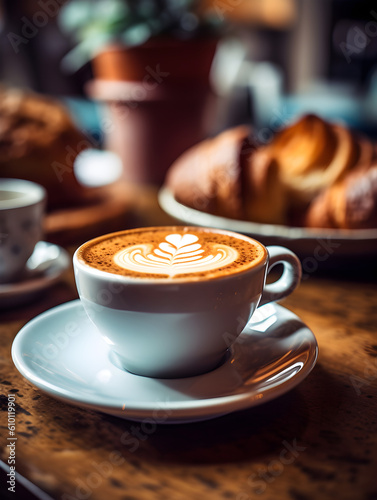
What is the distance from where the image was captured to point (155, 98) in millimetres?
1330

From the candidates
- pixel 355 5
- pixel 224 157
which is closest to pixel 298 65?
pixel 355 5

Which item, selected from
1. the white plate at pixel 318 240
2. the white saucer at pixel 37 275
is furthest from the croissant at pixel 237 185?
the white saucer at pixel 37 275

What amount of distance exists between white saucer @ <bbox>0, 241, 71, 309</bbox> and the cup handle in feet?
1.10

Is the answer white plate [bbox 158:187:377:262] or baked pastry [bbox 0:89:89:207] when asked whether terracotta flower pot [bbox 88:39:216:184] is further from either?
white plate [bbox 158:187:377:262]

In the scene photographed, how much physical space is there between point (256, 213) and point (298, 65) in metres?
5.44

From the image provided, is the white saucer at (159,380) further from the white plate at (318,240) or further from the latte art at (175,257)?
the white plate at (318,240)

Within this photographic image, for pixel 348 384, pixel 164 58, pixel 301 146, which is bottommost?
pixel 348 384

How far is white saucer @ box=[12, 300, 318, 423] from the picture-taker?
0.42 metres

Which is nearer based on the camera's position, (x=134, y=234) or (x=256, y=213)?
(x=134, y=234)

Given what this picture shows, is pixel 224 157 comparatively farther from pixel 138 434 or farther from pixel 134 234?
pixel 138 434

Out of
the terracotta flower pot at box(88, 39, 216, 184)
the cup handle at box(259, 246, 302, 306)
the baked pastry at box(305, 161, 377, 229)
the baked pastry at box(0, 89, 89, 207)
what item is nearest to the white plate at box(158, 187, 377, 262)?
the baked pastry at box(305, 161, 377, 229)

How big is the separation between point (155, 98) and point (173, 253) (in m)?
0.87

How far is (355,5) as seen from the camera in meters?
5.71

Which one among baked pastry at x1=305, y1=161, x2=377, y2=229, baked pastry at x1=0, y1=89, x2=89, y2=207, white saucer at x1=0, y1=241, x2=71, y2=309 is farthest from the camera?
baked pastry at x1=0, y1=89, x2=89, y2=207
